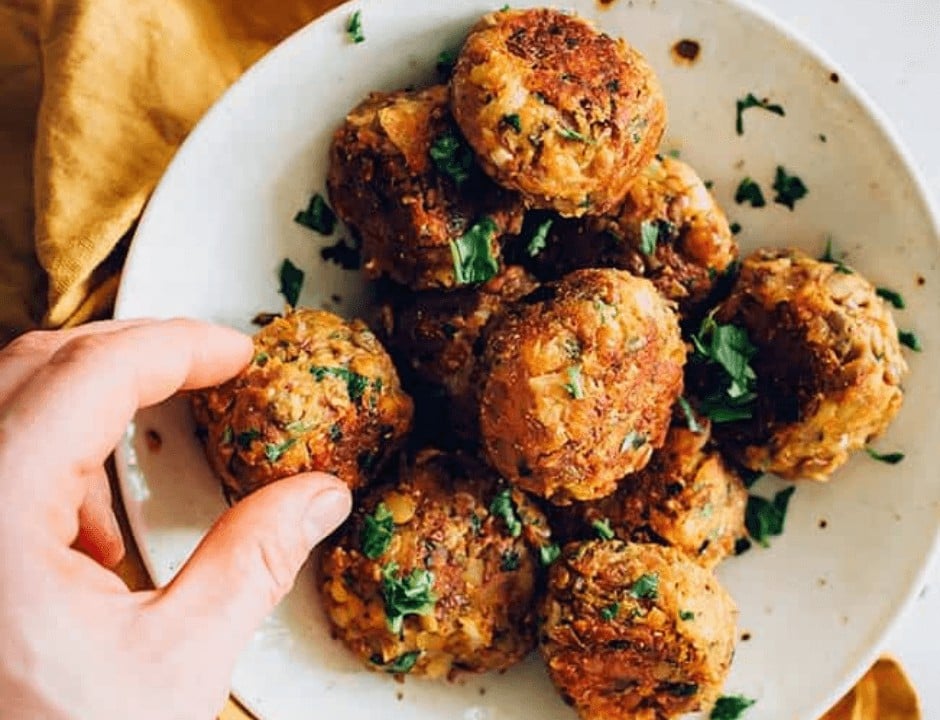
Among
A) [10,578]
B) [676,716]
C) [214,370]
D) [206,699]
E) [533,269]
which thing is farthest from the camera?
[533,269]

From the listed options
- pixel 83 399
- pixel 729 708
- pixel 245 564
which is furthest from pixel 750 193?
pixel 83 399

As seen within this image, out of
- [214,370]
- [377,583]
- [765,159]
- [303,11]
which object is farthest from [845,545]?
[303,11]

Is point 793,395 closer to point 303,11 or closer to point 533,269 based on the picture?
point 533,269

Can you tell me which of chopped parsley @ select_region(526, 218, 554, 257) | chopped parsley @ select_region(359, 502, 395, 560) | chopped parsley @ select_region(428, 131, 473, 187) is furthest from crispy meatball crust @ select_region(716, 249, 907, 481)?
chopped parsley @ select_region(359, 502, 395, 560)

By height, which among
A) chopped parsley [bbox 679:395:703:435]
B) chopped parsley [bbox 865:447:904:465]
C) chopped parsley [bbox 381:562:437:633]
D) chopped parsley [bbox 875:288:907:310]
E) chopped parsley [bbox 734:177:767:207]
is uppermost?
chopped parsley [bbox 734:177:767:207]

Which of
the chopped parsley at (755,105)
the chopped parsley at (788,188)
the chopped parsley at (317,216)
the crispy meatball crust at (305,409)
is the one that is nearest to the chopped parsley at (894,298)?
the chopped parsley at (788,188)

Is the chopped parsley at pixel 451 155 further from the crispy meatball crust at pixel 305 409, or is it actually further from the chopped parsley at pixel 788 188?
the chopped parsley at pixel 788 188

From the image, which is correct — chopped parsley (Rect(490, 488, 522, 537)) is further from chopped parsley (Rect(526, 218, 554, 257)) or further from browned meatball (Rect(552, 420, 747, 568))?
chopped parsley (Rect(526, 218, 554, 257))
